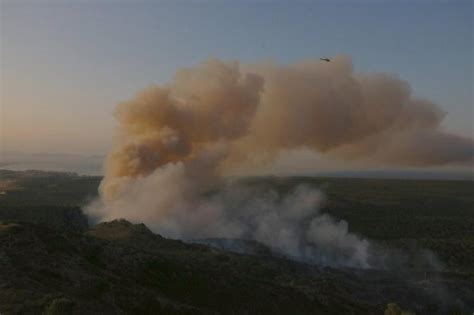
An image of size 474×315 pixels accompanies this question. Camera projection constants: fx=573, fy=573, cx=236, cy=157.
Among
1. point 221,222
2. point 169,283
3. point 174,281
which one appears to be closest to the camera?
point 169,283

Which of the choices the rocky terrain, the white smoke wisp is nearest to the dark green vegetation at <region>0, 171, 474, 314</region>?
the rocky terrain

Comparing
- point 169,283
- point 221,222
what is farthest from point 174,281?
point 221,222

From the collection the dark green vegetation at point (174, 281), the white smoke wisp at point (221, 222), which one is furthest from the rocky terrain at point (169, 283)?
the white smoke wisp at point (221, 222)

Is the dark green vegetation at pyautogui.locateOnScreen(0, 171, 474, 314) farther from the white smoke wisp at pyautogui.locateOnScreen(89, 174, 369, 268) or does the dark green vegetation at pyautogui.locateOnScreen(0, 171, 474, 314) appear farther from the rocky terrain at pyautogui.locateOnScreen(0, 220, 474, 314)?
the white smoke wisp at pyautogui.locateOnScreen(89, 174, 369, 268)

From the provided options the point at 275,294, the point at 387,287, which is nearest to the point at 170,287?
the point at 275,294

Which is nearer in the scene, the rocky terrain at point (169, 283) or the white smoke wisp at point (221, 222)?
the rocky terrain at point (169, 283)

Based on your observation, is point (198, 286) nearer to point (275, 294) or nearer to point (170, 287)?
point (170, 287)

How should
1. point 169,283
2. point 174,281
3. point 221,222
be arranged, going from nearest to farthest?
point 169,283 < point 174,281 < point 221,222

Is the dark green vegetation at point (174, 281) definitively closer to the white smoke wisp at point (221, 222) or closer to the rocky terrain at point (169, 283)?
the rocky terrain at point (169, 283)

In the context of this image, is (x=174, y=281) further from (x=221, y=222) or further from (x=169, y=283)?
(x=221, y=222)

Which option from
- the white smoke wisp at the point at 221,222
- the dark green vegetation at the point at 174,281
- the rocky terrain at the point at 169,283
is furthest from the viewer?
the white smoke wisp at the point at 221,222

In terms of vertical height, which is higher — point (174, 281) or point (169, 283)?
point (174, 281)
